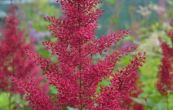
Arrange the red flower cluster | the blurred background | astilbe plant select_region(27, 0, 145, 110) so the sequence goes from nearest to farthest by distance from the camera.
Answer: astilbe plant select_region(27, 0, 145, 110) < the red flower cluster < the blurred background

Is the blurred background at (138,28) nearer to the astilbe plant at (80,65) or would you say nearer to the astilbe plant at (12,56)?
the astilbe plant at (12,56)

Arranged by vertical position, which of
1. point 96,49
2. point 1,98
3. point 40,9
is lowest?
point 1,98

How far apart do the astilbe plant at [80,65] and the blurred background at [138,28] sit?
1490mm

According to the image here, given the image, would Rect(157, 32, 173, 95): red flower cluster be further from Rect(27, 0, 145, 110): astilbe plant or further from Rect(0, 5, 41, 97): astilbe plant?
Rect(27, 0, 145, 110): astilbe plant

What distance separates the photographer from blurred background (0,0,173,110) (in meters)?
6.63

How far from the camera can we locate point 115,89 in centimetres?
366

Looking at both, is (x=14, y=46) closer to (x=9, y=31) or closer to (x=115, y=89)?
(x=9, y=31)

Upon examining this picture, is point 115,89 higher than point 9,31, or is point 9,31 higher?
point 9,31

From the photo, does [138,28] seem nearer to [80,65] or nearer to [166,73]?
[166,73]

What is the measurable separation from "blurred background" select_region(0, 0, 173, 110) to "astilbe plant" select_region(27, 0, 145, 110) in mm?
1490

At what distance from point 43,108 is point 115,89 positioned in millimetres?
449

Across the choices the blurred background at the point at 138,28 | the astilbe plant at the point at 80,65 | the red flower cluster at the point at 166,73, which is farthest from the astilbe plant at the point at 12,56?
the astilbe plant at the point at 80,65

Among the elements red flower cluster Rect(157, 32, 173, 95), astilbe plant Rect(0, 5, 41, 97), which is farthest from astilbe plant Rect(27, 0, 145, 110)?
astilbe plant Rect(0, 5, 41, 97)

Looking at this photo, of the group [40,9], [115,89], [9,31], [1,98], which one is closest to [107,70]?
[115,89]
